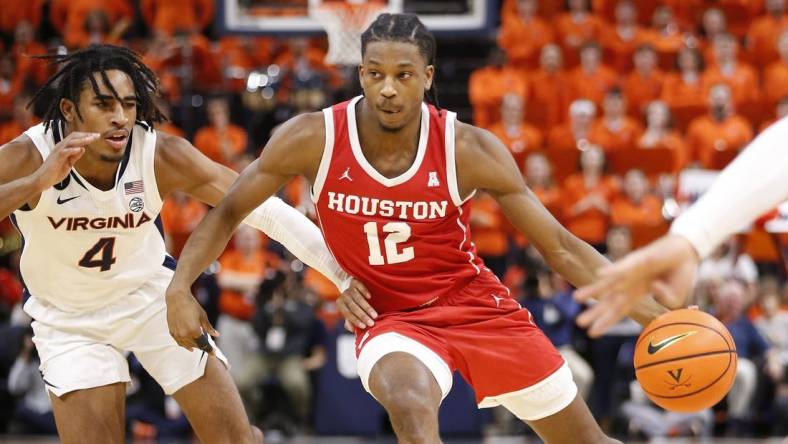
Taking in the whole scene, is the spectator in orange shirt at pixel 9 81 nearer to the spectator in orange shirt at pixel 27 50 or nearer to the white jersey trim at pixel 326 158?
the spectator in orange shirt at pixel 27 50

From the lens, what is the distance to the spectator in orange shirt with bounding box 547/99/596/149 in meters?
11.4

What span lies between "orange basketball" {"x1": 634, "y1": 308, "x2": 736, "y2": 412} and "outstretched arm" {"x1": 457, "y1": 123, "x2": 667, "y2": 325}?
→ 0.18 meters

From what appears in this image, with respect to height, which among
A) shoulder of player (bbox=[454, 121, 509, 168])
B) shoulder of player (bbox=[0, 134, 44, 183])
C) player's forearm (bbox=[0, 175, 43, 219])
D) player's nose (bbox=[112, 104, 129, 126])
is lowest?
player's forearm (bbox=[0, 175, 43, 219])

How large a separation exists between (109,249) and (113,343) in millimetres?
391

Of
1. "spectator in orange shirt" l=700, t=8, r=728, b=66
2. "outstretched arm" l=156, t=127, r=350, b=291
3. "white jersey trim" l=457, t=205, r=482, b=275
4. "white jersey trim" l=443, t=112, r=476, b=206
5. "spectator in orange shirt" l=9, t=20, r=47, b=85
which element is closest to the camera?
"white jersey trim" l=443, t=112, r=476, b=206

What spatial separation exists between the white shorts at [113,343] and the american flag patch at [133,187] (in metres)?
0.44

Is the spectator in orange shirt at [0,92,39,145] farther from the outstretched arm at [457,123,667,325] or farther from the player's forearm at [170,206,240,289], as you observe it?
the outstretched arm at [457,123,667,325]

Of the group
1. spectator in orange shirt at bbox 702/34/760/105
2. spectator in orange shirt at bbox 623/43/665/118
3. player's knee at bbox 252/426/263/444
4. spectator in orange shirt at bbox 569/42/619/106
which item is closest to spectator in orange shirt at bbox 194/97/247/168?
spectator in orange shirt at bbox 569/42/619/106

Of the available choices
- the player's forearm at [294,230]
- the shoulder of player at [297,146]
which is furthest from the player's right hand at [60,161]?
the player's forearm at [294,230]

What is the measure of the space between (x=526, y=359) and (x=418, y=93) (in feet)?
3.71

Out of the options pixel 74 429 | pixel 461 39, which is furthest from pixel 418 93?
pixel 461 39

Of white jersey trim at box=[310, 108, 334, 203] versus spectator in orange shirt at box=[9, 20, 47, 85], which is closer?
white jersey trim at box=[310, 108, 334, 203]

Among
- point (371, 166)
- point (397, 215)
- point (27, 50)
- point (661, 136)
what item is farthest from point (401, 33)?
point (27, 50)

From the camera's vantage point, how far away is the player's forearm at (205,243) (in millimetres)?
4445
